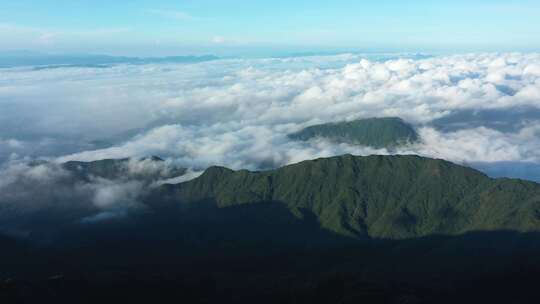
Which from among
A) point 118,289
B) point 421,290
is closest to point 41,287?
point 118,289

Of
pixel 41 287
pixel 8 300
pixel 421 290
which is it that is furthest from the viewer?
pixel 421 290

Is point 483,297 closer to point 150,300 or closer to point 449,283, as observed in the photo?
point 449,283

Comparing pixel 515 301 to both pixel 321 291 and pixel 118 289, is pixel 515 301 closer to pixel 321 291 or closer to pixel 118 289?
pixel 321 291

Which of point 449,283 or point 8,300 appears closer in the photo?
point 8,300

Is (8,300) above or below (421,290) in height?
above

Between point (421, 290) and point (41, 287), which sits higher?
point (41, 287)

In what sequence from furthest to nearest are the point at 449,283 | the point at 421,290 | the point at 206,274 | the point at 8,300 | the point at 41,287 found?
the point at 206,274, the point at 449,283, the point at 421,290, the point at 41,287, the point at 8,300

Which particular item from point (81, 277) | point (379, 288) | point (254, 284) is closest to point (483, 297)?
point (379, 288)

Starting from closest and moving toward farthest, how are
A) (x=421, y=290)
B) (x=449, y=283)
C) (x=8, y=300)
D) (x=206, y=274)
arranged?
(x=8, y=300)
(x=421, y=290)
(x=449, y=283)
(x=206, y=274)

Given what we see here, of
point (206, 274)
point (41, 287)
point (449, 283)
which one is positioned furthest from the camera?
point (206, 274)
